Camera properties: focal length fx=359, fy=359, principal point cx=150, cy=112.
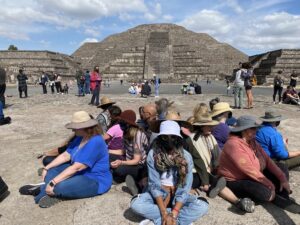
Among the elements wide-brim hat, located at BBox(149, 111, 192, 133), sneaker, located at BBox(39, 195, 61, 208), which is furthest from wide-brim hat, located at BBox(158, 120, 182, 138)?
sneaker, located at BBox(39, 195, 61, 208)

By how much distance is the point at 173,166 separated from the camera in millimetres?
3990

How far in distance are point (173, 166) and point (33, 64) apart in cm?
3512

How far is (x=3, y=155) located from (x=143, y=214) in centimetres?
443

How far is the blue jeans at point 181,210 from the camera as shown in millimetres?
3898

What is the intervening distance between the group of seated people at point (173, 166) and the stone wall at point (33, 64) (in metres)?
31.5

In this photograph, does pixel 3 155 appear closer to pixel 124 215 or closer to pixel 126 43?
pixel 124 215

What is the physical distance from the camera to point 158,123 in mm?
4570

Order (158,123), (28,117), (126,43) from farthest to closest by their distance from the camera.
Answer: (126,43)
(28,117)
(158,123)

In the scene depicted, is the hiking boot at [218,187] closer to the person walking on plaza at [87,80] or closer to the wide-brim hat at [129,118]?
the wide-brim hat at [129,118]

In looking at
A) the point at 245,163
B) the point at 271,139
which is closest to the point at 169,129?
the point at 245,163

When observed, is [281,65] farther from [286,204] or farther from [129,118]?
[286,204]

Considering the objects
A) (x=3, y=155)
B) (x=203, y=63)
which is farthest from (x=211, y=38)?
(x=3, y=155)

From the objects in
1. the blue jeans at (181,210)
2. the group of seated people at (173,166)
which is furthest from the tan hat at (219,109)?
the blue jeans at (181,210)

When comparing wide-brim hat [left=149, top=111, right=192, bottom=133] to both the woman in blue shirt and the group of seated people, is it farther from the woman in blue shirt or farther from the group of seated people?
the woman in blue shirt
